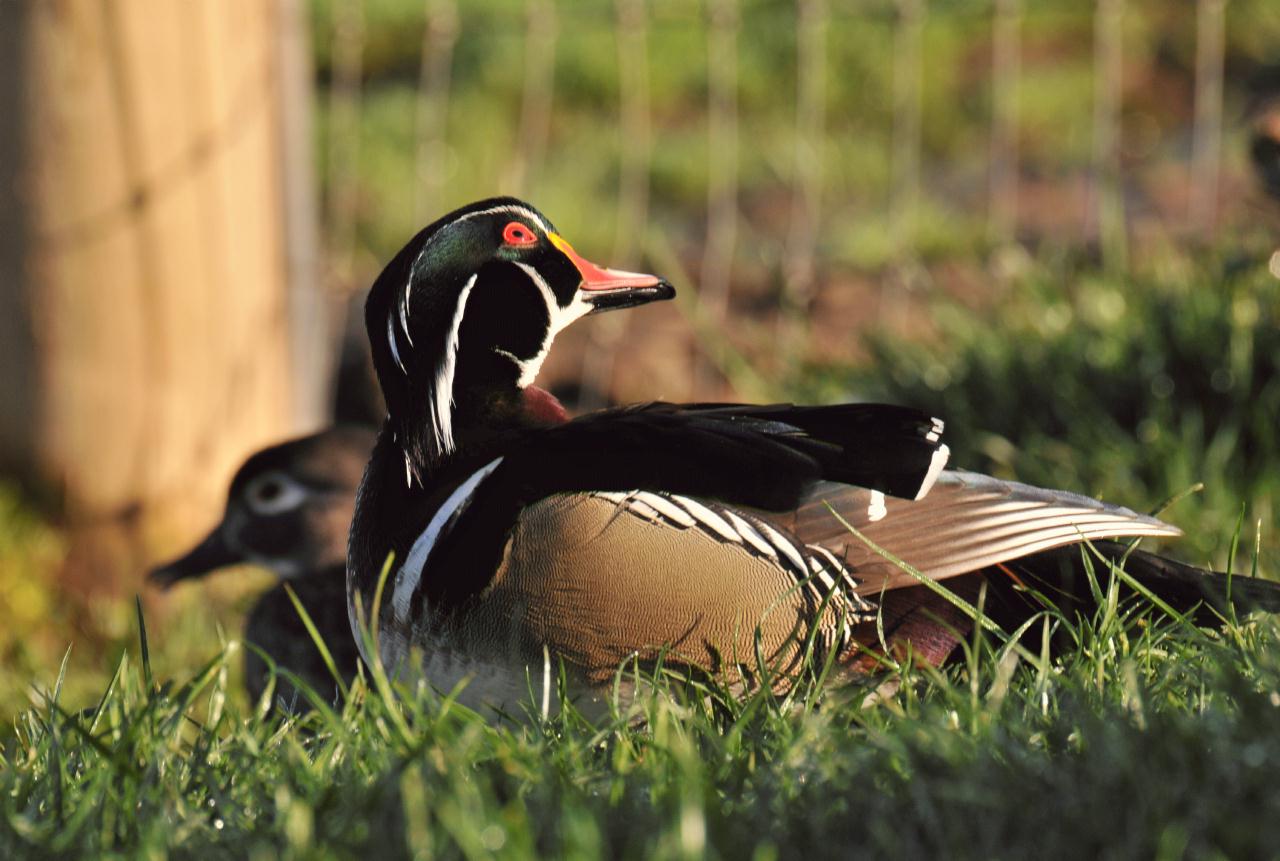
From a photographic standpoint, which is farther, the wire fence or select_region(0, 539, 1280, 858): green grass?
the wire fence

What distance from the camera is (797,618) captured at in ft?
7.86

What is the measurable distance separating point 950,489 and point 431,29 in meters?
3.72

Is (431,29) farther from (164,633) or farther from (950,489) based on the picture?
(950,489)

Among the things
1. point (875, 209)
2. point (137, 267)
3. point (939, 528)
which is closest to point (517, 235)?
point (939, 528)

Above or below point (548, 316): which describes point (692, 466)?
below

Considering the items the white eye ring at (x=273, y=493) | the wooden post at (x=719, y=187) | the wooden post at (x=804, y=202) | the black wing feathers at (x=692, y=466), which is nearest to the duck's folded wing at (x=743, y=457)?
the black wing feathers at (x=692, y=466)

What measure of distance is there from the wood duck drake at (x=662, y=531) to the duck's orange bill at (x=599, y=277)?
0.06m

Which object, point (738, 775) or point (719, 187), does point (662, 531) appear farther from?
point (719, 187)

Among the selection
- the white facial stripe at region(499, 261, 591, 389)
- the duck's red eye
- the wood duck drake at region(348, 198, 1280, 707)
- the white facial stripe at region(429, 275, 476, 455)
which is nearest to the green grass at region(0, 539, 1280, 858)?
the wood duck drake at region(348, 198, 1280, 707)

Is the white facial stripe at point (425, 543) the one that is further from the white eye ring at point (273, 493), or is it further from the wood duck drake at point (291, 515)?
the white eye ring at point (273, 493)

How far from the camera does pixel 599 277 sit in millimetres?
2662

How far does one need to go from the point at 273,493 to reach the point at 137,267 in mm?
891

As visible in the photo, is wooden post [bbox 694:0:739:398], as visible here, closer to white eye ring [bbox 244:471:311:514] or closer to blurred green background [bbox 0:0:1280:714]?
blurred green background [bbox 0:0:1280:714]

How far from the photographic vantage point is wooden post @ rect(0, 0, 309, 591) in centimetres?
459
